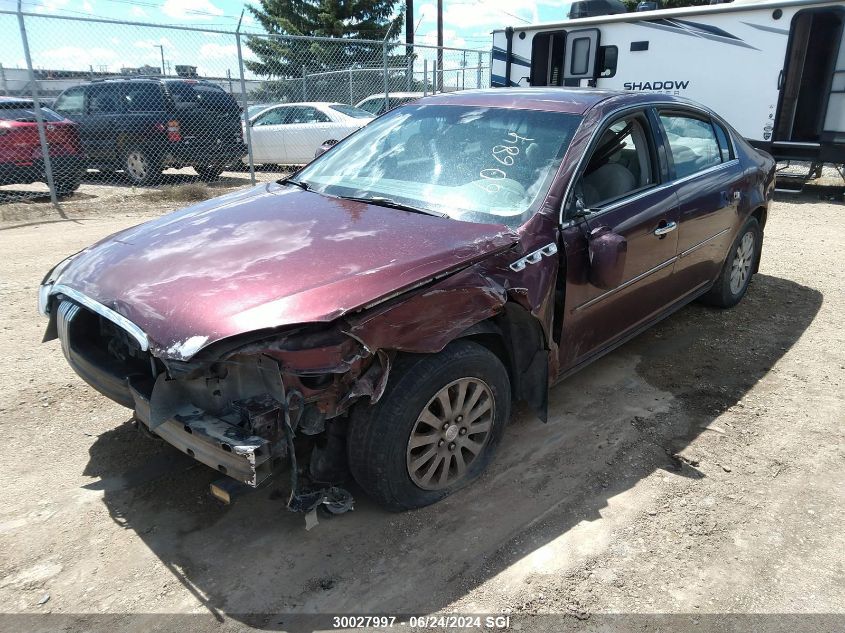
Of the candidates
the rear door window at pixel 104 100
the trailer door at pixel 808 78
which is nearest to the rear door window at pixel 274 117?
the rear door window at pixel 104 100

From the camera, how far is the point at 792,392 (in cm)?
400

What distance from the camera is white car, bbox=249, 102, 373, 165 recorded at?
12.0 metres

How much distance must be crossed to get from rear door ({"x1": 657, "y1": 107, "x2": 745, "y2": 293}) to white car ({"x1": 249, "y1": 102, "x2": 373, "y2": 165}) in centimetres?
827

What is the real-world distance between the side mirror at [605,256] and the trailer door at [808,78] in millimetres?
8808

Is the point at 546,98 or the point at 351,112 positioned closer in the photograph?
the point at 546,98

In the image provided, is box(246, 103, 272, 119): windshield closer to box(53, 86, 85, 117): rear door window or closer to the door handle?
box(53, 86, 85, 117): rear door window

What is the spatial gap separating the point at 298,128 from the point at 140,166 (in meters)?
3.01

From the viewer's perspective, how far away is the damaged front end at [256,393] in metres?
2.22

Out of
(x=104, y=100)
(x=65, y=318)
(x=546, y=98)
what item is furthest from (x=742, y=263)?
(x=104, y=100)

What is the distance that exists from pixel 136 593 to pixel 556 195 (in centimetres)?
250

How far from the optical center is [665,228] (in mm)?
3840

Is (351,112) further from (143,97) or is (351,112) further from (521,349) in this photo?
(521,349)

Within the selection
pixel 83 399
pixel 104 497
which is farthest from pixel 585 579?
pixel 83 399

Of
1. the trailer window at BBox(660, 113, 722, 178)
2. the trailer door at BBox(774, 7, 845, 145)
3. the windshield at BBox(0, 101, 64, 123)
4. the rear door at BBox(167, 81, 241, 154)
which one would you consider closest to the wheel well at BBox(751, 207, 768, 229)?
the trailer window at BBox(660, 113, 722, 178)
